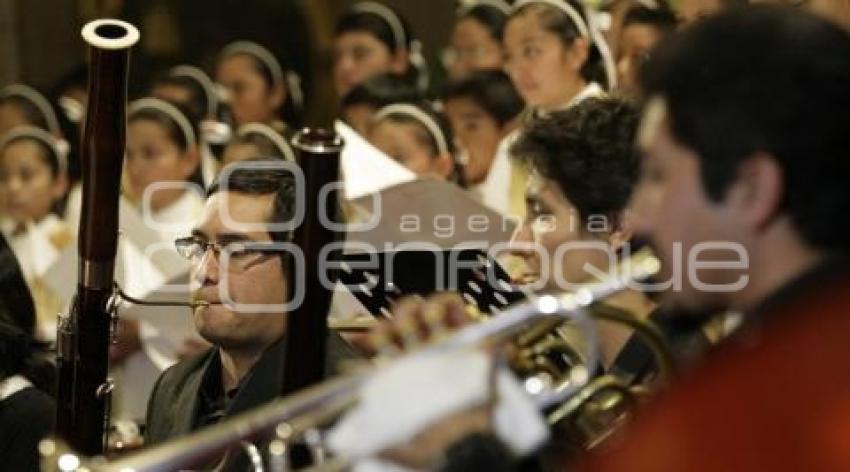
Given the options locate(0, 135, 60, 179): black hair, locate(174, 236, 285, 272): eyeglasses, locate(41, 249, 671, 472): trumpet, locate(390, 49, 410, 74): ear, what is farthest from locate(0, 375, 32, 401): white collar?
locate(0, 135, 60, 179): black hair

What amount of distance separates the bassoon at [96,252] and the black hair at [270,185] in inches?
16.2

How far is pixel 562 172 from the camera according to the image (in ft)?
13.9

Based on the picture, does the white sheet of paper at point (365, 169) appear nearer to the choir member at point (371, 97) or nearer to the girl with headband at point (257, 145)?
the girl with headband at point (257, 145)

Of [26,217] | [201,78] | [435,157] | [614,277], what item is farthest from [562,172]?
[201,78]

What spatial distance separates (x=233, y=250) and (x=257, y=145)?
221 centimetres

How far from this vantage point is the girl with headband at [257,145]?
6.30 m

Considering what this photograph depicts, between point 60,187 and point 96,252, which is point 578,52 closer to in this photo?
point 60,187

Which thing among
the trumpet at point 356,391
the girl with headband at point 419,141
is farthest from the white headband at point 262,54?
the trumpet at point 356,391

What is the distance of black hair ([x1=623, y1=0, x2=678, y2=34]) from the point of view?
658cm

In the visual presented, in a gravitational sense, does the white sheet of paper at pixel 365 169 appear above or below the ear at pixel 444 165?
above

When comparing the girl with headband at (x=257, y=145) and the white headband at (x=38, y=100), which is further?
the white headband at (x=38, y=100)

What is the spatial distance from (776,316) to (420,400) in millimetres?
408

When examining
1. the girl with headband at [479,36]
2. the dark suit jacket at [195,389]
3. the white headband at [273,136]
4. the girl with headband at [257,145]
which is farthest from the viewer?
the girl with headband at [479,36]

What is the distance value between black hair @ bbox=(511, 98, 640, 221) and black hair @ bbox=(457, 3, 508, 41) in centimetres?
330
